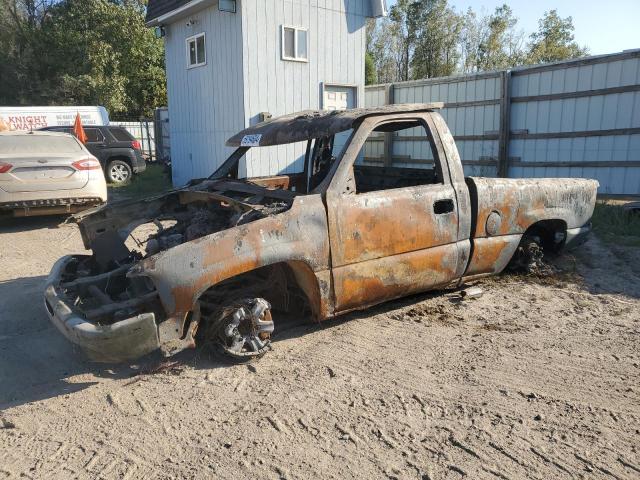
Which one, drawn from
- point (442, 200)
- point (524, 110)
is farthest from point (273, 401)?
point (524, 110)

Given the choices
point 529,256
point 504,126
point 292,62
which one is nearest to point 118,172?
point 292,62

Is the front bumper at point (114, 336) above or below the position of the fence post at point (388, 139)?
below

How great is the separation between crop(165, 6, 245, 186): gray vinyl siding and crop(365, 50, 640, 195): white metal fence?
498 centimetres

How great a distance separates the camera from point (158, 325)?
3.43 m

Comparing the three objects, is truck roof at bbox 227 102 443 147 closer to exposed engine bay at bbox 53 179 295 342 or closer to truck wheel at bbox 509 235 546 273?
exposed engine bay at bbox 53 179 295 342

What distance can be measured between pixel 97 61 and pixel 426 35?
19069 mm

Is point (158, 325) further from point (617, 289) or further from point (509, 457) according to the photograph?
point (617, 289)

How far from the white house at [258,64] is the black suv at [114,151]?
116 inches

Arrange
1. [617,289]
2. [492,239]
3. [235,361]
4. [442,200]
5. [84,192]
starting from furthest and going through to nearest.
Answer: [84,192]
[617,289]
[492,239]
[442,200]
[235,361]

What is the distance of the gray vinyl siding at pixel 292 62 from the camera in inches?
449

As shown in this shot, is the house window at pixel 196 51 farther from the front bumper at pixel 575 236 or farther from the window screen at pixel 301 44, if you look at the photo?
the front bumper at pixel 575 236

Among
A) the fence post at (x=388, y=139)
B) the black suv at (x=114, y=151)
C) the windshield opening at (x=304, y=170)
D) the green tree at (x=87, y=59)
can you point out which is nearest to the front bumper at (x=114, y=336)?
the windshield opening at (x=304, y=170)

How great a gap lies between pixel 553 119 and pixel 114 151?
458 inches

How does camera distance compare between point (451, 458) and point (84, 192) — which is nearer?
point (451, 458)
